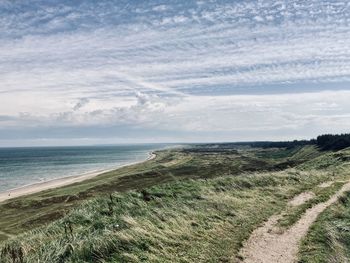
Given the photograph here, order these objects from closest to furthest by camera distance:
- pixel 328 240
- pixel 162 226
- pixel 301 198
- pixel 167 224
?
pixel 328 240
pixel 162 226
pixel 167 224
pixel 301 198

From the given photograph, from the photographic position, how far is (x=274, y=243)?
18.4m

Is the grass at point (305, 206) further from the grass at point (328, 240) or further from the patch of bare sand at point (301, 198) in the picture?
the grass at point (328, 240)

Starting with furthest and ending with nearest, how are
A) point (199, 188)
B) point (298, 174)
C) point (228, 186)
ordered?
1. point (298, 174)
2. point (228, 186)
3. point (199, 188)

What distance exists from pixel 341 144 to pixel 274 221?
122693 mm

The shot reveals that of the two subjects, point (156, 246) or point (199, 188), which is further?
point (199, 188)

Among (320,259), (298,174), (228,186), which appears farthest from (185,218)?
(298,174)

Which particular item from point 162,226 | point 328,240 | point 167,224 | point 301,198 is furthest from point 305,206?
point 162,226

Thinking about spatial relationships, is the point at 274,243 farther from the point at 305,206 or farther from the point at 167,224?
the point at 305,206

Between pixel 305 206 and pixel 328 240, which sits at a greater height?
pixel 305 206

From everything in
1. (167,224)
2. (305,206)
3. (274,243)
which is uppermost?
(167,224)

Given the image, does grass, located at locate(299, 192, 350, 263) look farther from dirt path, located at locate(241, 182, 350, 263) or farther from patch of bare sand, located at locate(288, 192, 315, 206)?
patch of bare sand, located at locate(288, 192, 315, 206)

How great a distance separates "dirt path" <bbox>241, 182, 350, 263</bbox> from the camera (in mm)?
16500

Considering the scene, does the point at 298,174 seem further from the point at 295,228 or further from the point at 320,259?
the point at 320,259

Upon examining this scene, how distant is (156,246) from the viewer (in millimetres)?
16500
